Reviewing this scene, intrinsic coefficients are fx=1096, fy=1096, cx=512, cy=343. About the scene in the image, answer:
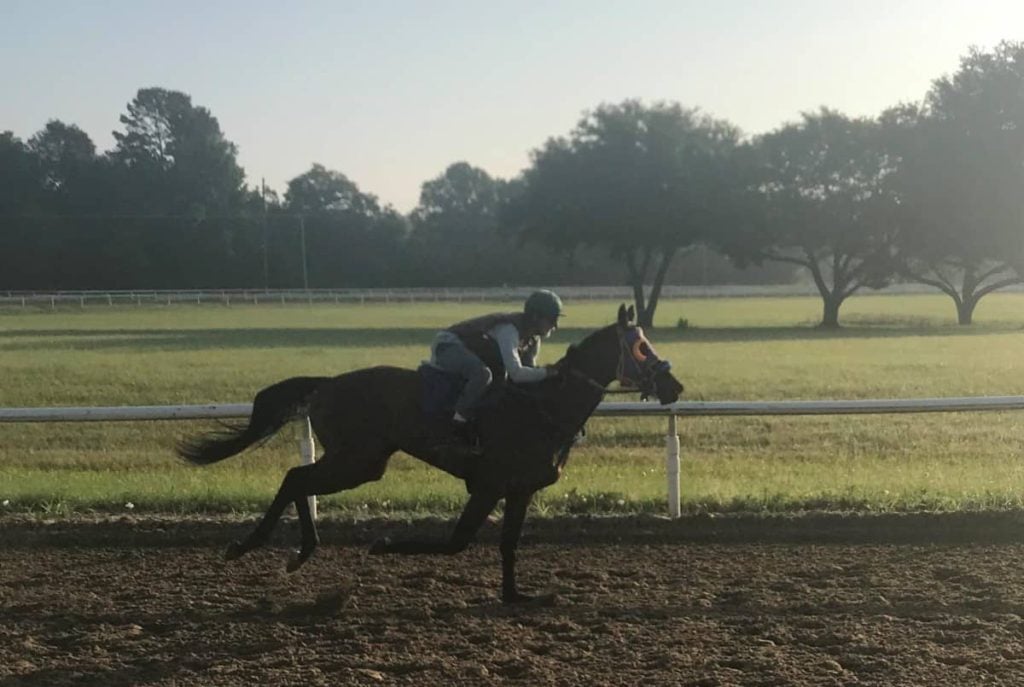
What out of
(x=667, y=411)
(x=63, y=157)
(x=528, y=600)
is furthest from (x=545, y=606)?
(x=63, y=157)

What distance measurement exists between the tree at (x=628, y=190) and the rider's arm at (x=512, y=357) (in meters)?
43.0

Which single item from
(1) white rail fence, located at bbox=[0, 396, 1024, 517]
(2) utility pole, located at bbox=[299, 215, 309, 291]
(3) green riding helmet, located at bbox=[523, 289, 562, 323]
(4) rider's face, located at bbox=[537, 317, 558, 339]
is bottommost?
(1) white rail fence, located at bbox=[0, 396, 1024, 517]

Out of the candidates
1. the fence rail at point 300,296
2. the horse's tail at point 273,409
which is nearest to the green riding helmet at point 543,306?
the horse's tail at point 273,409

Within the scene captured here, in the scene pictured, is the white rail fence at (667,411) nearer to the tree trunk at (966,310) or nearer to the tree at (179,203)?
the tree trunk at (966,310)

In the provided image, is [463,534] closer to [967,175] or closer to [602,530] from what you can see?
[602,530]

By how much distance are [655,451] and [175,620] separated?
7885 millimetres

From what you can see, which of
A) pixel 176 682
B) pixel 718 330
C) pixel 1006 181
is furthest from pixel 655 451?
pixel 1006 181

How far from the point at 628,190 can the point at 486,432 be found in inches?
1764

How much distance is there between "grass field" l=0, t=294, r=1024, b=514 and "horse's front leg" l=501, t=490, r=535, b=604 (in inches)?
81.2

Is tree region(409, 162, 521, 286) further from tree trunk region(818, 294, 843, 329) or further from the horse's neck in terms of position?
the horse's neck

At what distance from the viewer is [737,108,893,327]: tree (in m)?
49.6

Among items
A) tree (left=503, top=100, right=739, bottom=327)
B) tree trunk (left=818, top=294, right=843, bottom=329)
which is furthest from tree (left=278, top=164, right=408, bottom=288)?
tree trunk (left=818, top=294, right=843, bottom=329)

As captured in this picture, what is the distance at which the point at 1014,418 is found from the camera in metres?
16.1

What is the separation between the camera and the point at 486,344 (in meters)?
6.03
